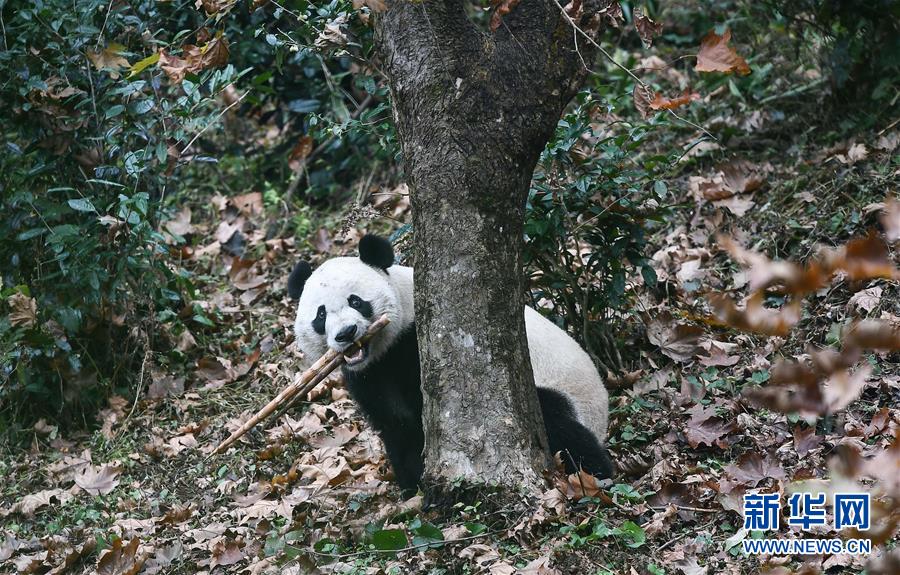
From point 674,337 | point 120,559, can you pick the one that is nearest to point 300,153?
point 674,337

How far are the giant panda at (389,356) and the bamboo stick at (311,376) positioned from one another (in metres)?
0.05

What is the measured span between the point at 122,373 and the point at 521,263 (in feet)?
14.3

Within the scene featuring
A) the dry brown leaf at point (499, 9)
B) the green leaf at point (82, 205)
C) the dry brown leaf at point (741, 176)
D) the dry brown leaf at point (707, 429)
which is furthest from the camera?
the dry brown leaf at point (741, 176)

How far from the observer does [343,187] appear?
9.60 metres

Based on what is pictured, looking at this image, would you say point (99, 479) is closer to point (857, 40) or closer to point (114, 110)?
point (114, 110)

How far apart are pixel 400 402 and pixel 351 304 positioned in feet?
2.09

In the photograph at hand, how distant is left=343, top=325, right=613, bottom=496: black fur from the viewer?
505 cm

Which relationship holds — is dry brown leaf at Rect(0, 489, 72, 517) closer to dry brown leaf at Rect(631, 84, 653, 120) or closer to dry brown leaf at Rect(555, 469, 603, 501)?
dry brown leaf at Rect(555, 469, 603, 501)

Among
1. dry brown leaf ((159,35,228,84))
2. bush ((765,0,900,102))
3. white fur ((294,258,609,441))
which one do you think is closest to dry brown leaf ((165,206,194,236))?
white fur ((294,258,609,441))

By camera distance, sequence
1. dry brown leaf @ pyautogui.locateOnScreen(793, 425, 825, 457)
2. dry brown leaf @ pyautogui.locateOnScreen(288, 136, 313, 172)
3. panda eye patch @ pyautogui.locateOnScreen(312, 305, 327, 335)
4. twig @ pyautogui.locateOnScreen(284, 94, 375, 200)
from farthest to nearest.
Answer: twig @ pyautogui.locateOnScreen(284, 94, 375, 200) < dry brown leaf @ pyautogui.locateOnScreen(288, 136, 313, 172) < panda eye patch @ pyautogui.locateOnScreen(312, 305, 327, 335) < dry brown leaf @ pyautogui.locateOnScreen(793, 425, 825, 457)

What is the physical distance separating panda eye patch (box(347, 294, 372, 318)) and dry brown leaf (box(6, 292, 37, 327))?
3.19 meters

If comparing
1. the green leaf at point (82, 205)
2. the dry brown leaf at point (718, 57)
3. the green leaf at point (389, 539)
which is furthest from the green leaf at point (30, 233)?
the dry brown leaf at point (718, 57)

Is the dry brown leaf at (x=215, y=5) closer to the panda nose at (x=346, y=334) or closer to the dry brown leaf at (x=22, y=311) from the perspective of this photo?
the panda nose at (x=346, y=334)

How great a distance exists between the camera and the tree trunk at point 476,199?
13.6 feet
